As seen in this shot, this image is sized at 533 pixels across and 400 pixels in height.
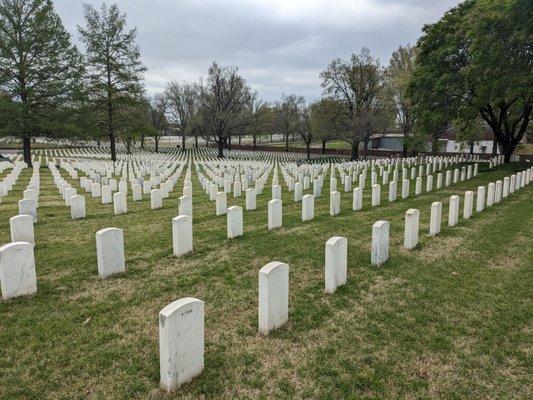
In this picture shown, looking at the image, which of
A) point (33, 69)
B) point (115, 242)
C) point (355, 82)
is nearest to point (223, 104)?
point (355, 82)

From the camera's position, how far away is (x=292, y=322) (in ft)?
14.1

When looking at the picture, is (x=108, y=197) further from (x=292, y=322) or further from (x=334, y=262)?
(x=292, y=322)

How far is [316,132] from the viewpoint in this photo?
4244 centimetres

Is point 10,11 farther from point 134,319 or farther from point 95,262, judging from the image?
point 134,319

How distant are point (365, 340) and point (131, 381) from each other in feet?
7.31

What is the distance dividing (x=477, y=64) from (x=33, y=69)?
25.5 m

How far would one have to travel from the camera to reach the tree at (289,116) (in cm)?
5775

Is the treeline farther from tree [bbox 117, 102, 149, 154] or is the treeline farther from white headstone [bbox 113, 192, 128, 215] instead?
white headstone [bbox 113, 192, 128, 215]

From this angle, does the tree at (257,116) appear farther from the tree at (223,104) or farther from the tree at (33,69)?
the tree at (33,69)

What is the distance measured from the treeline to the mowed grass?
10.4 metres

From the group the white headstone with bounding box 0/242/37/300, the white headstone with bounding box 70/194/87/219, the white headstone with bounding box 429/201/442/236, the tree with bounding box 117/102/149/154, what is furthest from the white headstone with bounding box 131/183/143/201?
the tree with bounding box 117/102/149/154

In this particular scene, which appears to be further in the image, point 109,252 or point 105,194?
point 105,194

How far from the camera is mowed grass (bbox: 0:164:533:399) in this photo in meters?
3.21

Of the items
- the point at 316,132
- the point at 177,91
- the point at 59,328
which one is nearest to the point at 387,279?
the point at 59,328
